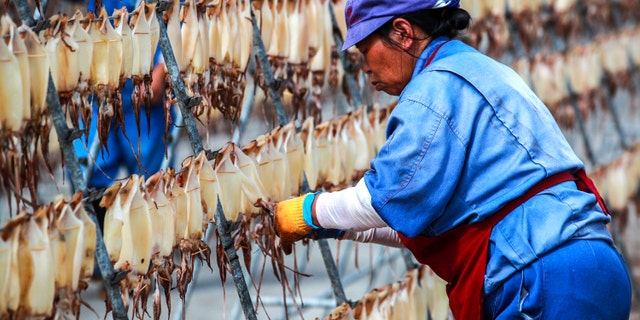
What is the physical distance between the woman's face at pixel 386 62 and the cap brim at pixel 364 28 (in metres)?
0.03

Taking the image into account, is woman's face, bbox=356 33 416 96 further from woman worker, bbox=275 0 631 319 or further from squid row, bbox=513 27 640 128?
squid row, bbox=513 27 640 128

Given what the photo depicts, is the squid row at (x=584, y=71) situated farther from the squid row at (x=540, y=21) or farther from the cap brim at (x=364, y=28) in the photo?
the cap brim at (x=364, y=28)

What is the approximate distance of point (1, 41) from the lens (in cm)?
169

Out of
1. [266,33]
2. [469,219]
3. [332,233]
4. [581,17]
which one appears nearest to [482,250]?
[469,219]

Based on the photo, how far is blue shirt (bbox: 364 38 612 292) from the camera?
6.42 feet

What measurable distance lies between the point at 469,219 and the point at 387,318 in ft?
2.55

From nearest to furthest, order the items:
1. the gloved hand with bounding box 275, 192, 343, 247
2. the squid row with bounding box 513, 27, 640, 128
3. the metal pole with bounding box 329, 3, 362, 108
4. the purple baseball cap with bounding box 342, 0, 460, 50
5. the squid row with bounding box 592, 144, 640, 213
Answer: the purple baseball cap with bounding box 342, 0, 460, 50 → the gloved hand with bounding box 275, 192, 343, 247 → the metal pole with bounding box 329, 3, 362, 108 → the squid row with bounding box 513, 27, 640, 128 → the squid row with bounding box 592, 144, 640, 213

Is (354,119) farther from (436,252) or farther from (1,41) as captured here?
(1,41)

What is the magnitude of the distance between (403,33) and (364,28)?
94mm

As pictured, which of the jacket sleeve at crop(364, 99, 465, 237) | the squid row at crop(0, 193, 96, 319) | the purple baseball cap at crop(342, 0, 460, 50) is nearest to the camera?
the squid row at crop(0, 193, 96, 319)

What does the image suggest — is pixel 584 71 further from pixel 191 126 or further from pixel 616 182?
pixel 191 126

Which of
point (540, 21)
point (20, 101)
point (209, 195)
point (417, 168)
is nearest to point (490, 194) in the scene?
point (417, 168)

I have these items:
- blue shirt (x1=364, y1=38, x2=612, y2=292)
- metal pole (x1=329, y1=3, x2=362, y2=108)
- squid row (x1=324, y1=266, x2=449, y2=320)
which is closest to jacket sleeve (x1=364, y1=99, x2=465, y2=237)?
blue shirt (x1=364, y1=38, x2=612, y2=292)

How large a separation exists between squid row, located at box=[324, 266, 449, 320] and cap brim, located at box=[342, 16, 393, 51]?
835 mm
